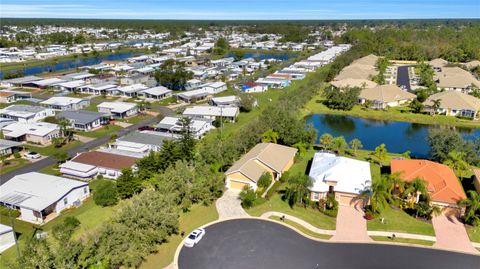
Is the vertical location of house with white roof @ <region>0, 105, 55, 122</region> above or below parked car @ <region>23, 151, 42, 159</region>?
above

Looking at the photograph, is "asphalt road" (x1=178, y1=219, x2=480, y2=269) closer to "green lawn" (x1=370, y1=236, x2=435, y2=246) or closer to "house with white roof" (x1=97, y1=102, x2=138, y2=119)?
"green lawn" (x1=370, y1=236, x2=435, y2=246)

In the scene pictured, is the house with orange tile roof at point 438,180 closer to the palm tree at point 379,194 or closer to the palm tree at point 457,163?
the palm tree at point 457,163

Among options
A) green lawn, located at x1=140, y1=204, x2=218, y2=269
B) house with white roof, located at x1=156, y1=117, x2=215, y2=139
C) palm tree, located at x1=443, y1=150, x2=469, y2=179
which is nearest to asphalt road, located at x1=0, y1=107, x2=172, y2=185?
house with white roof, located at x1=156, y1=117, x2=215, y2=139

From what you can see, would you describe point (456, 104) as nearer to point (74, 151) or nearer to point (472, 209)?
point (472, 209)

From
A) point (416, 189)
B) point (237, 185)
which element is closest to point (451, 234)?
point (416, 189)

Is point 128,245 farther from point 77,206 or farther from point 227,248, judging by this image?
point 77,206

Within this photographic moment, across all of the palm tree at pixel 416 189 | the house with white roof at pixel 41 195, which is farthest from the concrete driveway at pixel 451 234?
the house with white roof at pixel 41 195

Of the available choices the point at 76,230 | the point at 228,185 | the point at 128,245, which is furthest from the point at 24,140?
the point at 128,245
